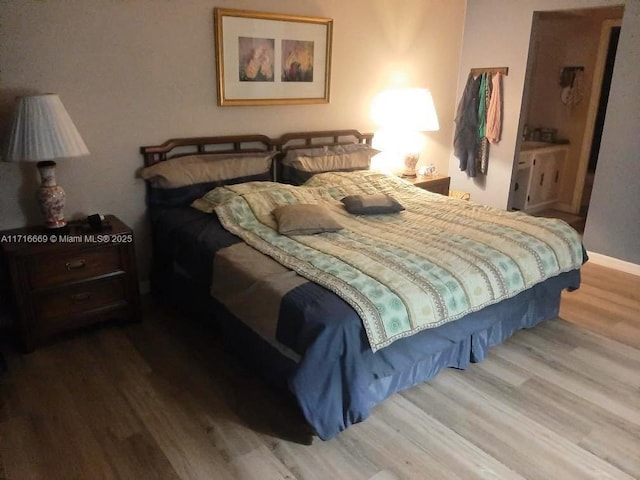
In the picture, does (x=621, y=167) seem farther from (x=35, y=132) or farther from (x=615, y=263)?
(x=35, y=132)

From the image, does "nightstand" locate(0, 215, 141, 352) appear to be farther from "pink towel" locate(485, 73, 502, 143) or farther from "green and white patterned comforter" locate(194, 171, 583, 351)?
"pink towel" locate(485, 73, 502, 143)

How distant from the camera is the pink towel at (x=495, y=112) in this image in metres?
4.36

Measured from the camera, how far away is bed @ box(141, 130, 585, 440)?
6.13 ft

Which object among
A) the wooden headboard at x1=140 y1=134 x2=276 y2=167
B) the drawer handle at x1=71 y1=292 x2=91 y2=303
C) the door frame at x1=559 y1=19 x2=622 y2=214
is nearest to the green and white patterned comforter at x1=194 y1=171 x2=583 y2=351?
the wooden headboard at x1=140 y1=134 x2=276 y2=167

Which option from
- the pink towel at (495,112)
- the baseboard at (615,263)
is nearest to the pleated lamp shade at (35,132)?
the pink towel at (495,112)

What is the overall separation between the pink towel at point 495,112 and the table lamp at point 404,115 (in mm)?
608

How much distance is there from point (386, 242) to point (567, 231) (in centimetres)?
111

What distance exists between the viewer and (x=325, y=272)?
6.89ft

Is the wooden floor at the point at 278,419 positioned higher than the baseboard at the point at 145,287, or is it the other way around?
the baseboard at the point at 145,287

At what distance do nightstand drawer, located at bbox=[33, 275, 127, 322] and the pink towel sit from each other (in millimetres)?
3458

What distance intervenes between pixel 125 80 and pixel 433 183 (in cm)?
261

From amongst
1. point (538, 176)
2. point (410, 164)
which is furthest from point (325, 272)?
point (538, 176)

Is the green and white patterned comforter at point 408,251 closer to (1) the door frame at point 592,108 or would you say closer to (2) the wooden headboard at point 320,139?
(2) the wooden headboard at point 320,139

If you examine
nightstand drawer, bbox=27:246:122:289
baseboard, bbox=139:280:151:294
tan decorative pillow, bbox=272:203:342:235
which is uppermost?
tan decorative pillow, bbox=272:203:342:235
